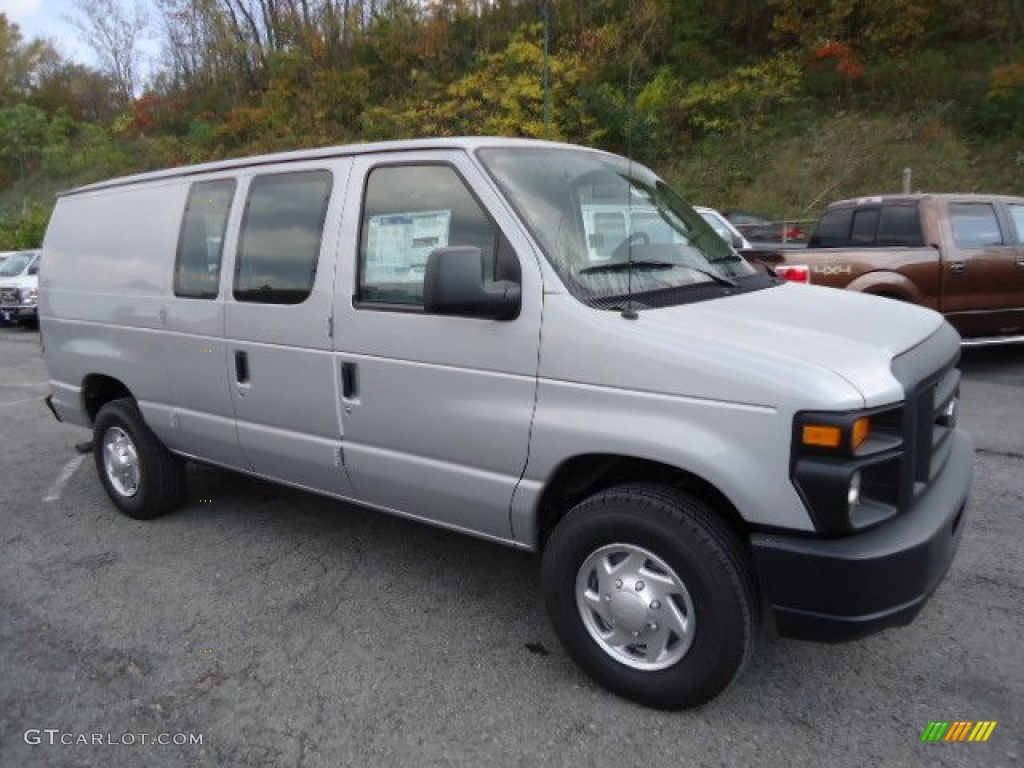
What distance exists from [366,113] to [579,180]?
3063 centimetres

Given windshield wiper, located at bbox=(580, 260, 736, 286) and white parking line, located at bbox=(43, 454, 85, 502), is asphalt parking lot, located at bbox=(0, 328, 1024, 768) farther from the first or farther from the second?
windshield wiper, located at bbox=(580, 260, 736, 286)

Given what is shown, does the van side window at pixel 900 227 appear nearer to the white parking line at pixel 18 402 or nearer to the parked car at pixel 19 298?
the white parking line at pixel 18 402

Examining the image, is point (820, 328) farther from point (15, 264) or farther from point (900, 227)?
point (15, 264)

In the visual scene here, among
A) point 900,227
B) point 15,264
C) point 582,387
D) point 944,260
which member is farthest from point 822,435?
point 15,264

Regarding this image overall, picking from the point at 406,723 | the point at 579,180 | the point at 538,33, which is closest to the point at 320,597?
the point at 406,723

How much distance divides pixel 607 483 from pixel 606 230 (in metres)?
1.02

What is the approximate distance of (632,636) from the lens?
114 inches

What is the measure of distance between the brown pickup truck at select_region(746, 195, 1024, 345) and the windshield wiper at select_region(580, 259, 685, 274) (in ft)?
16.3

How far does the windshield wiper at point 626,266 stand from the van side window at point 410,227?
0.40 metres

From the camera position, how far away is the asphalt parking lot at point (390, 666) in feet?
8.93

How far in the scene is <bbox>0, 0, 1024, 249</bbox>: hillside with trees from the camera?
21062mm

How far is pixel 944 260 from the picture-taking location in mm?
8023

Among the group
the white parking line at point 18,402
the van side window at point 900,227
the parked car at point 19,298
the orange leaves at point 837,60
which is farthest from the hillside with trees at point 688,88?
the parked car at point 19,298

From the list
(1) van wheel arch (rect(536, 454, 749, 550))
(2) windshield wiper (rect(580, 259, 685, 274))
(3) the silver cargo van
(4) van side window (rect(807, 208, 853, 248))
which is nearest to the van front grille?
(3) the silver cargo van
